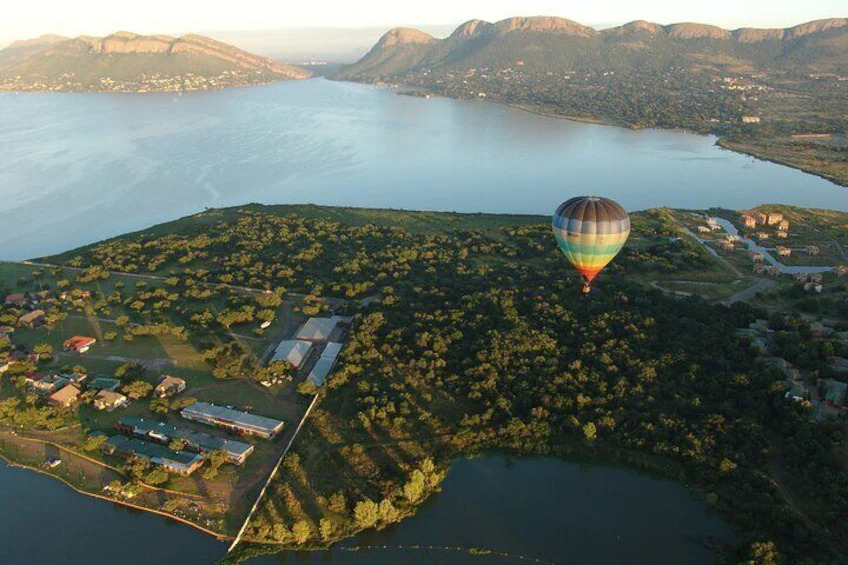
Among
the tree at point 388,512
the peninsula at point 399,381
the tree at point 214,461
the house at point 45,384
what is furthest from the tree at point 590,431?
the house at point 45,384

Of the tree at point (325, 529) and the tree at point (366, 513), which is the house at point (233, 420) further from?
the tree at point (366, 513)

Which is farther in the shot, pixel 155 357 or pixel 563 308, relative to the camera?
pixel 563 308

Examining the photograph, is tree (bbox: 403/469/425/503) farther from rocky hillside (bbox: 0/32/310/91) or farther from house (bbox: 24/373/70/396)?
rocky hillside (bbox: 0/32/310/91)

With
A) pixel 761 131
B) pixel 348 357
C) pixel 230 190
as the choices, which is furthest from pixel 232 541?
pixel 761 131

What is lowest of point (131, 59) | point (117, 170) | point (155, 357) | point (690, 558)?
point (690, 558)

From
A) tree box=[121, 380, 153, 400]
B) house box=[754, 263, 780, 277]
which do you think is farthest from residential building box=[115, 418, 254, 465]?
house box=[754, 263, 780, 277]

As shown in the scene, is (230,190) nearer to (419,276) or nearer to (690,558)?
(419,276)
